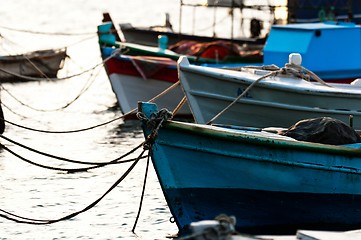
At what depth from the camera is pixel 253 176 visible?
41.6 feet

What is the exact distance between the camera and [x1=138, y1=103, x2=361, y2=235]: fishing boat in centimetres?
1235

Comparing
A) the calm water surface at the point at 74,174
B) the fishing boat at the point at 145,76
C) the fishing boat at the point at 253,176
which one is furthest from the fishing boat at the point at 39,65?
the fishing boat at the point at 253,176

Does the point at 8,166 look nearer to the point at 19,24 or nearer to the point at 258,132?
the point at 258,132

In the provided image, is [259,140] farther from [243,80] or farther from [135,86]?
[135,86]

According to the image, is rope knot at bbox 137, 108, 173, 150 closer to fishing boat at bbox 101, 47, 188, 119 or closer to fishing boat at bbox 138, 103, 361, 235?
fishing boat at bbox 138, 103, 361, 235

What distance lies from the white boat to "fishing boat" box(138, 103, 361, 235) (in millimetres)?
3862

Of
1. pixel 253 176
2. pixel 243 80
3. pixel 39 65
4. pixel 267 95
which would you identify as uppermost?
pixel 243 80

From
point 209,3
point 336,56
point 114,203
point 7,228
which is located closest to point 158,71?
point 209,3

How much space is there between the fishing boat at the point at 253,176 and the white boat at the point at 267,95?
12.7 ft

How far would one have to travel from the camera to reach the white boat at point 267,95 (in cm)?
1700

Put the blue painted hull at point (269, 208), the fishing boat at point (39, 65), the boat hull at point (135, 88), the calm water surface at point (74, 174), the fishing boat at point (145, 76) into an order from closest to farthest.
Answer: the blue painted hull at point (269, 208) → the calm water surface at point (74, 174) → the fishing boat at point (145, 76) → the boat hull at point (135, 88) → the fishing boat at point (39, 65)

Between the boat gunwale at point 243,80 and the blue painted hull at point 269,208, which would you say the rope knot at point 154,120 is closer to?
the blue painted hull at point 269,208

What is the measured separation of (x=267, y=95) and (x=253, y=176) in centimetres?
480

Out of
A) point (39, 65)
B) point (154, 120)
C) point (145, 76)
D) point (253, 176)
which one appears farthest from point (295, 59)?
point (39, 65)
